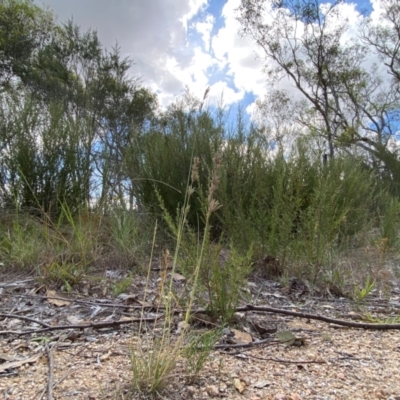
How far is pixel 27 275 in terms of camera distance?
2.44 metres

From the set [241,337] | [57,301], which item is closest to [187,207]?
[241,337]

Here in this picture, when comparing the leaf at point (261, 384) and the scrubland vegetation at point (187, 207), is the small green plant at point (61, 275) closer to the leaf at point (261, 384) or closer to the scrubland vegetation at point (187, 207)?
the scrubland vegetation at point (187, 207)

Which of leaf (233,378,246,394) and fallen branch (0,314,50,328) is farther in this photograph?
fallen branch (0,314,50,328)

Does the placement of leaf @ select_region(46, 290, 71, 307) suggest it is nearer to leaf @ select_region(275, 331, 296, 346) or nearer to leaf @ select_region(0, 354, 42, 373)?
leaf @ select_region(0, 354, 42, 373)

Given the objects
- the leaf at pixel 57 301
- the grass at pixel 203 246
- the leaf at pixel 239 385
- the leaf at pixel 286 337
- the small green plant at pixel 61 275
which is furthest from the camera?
the small green plant at pixel 61 275

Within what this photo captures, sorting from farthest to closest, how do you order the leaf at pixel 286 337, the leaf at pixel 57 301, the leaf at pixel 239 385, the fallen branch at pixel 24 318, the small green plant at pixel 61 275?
the small green plant at pixel 61 275 < the leaf at pixel 57 301 < the fallen branch at pixel 24 318 < the leaf at pixel 286 337 < the leaf at pixel 239 385

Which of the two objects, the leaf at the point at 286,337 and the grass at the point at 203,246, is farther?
the leaf at the point at 286,337

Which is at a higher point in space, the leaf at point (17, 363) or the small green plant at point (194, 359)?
the small green plant at point (194, 359)

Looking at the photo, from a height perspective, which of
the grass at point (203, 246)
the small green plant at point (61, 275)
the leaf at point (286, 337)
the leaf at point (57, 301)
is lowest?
the leaf at point (57, 301)

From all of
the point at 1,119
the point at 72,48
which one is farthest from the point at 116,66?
the point at 1,119

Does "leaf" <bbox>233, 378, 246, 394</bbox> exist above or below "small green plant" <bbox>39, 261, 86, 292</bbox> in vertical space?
below

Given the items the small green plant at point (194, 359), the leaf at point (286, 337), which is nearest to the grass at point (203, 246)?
the small green plant at point (194, 359)

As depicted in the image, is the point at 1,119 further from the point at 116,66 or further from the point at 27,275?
the point at 116,66

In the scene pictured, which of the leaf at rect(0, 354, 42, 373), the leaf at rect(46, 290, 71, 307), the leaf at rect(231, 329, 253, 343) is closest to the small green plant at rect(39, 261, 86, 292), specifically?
the leaf at rect(46, 290, 71, 307)
